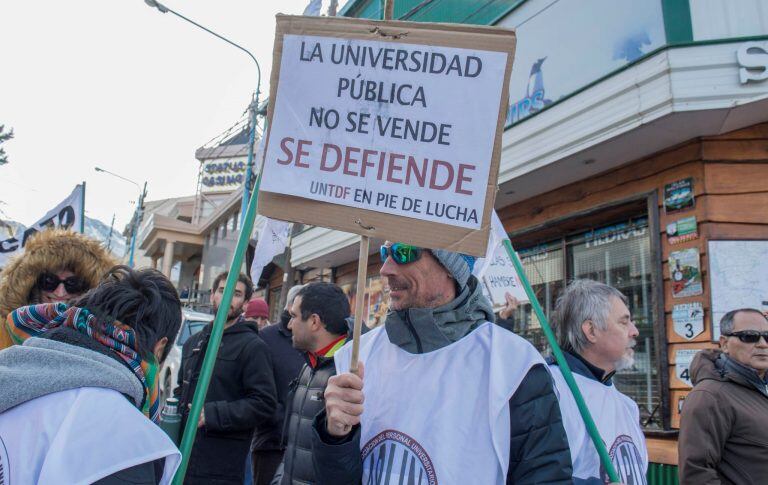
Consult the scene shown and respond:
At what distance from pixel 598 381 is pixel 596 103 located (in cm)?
407

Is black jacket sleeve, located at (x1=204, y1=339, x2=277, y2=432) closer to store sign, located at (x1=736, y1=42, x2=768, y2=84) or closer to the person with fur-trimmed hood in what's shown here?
the person with fur-trimmed hood

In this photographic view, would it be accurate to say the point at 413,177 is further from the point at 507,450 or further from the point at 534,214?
the point at 534,214

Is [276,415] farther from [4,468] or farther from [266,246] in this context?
[4,468]

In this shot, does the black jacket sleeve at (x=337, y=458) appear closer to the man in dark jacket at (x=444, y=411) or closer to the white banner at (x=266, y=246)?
the man in dark jacket at (x=444, y=411)

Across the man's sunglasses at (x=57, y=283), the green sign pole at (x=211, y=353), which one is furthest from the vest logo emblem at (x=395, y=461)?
the man's sunglasses at (x=57, y=283)

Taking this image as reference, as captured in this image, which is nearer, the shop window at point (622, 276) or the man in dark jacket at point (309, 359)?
the man in dark jacket at point (309, 359)

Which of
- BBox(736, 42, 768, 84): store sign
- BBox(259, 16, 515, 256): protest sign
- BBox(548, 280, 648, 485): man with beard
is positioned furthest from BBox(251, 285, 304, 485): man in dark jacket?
BBox(736, 42, 768, 84): store sign

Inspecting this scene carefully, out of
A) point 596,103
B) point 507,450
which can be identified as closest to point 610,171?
point 596,103

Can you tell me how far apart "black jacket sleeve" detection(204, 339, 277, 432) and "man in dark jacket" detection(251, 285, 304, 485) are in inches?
6.5

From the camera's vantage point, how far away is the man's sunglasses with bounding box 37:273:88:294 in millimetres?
2632

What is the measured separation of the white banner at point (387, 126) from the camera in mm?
1887

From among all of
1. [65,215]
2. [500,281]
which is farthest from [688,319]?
[65,215]

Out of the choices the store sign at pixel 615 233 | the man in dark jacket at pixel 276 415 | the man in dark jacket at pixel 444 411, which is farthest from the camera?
the store sign at pixel 615 233

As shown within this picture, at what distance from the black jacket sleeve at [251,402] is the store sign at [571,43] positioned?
180 inches
